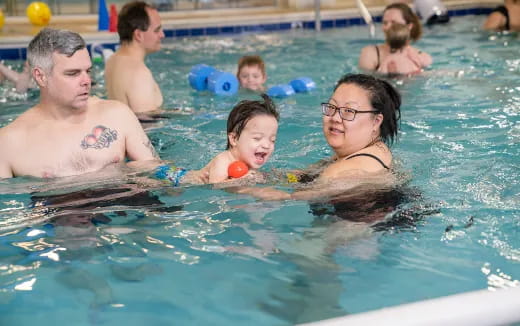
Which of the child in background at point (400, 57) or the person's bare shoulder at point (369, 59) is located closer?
the child in background at point (400, 57)

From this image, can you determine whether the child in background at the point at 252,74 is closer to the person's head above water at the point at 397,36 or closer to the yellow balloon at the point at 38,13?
the person's head above water at the point at 397,36

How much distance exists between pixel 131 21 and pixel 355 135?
3094 millimetres

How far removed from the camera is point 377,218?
390 cm

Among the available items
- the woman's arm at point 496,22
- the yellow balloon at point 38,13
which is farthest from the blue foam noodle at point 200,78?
the woman's arm at point 496,22

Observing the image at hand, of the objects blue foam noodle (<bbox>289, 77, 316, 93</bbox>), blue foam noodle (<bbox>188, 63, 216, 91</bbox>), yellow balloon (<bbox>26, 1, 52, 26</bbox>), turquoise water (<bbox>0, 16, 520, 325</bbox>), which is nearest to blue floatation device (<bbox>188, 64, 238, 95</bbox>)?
blue foam noodle (<bbox>188, 63, 216, 91</bbox>)

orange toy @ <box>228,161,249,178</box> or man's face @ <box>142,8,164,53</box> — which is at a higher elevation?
man's face @ <box>142,8,164,53</box>

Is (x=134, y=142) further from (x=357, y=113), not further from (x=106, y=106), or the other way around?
(x=357, y=113)

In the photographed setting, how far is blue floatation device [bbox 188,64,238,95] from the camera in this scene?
794 cm

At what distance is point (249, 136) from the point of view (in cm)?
440

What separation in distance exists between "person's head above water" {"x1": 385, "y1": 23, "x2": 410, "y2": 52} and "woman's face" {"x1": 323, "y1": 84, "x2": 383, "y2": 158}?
4.33 meters

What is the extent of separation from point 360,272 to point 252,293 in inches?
21.2

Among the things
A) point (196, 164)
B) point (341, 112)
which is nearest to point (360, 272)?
point (341, 112)

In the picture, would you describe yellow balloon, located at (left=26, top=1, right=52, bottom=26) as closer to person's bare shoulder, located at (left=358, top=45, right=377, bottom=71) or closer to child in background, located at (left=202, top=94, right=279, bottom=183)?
person's bare shoulder, located at (left=358, top=45, right=377, bottom=71)

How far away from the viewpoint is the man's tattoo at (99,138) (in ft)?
15.3
